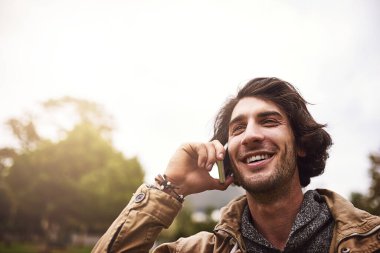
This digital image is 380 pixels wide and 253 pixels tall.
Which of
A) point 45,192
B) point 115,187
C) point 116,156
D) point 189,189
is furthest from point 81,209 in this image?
point 189,189

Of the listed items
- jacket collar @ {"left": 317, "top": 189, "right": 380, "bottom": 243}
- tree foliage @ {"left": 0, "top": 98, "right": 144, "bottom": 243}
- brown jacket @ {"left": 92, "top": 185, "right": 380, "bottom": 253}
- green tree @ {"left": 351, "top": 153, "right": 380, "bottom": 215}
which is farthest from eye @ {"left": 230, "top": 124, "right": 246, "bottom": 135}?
tree foliage @ {"left": 0, "top": 98, "right": 144, "bottom": 243}

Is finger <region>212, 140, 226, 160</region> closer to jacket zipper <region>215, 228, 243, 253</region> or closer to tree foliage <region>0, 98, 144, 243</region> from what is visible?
jacket zipper <region>215, 228, 243, 253</region>

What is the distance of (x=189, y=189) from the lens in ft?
10.2

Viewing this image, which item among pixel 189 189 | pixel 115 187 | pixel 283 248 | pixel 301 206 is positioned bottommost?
Result: pixel 115 187

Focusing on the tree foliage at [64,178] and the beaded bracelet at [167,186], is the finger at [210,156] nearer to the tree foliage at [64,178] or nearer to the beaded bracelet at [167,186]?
the beaded bracelet at [167,186]

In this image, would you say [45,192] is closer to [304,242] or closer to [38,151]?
[38,151]

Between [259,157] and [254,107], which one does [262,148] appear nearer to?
[259,157]

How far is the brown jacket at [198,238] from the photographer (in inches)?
99.1

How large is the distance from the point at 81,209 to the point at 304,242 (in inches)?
813

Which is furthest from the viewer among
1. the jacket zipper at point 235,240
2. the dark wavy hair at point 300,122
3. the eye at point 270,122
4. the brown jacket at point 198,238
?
the dark wavy hair at point 300,122

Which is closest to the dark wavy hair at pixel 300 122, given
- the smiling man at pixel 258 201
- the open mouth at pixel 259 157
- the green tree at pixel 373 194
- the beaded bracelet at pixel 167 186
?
the smiling man at pixel 258 201

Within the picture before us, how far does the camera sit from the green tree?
51.8ft

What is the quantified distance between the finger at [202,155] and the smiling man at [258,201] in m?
0.01

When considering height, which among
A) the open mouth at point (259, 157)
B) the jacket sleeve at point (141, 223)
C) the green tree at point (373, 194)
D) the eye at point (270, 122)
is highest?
the eye at point (270, 122)
